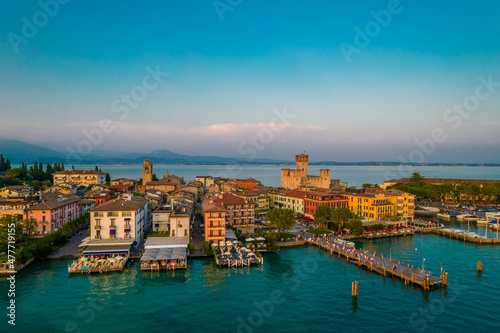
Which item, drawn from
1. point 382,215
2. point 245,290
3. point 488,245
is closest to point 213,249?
point 245,290

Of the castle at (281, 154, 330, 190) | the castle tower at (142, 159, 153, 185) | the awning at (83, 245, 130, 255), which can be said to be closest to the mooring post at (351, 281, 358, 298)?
the awning at (83, 245, 130, 255)

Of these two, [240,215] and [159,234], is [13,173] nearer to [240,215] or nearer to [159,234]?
[159,234]

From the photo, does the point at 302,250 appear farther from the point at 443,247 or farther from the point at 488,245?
the point at 488,245

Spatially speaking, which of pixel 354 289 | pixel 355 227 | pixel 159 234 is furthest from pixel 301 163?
pixel 354 289

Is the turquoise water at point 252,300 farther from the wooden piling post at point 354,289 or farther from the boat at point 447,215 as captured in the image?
the boat at point 447,215

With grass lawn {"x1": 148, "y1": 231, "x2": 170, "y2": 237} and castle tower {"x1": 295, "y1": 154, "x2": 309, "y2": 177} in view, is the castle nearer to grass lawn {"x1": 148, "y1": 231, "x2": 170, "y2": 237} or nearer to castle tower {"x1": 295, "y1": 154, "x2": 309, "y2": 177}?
castle tower {"x1": 295, "y1": 154, "x2": 309, "y2": 177}

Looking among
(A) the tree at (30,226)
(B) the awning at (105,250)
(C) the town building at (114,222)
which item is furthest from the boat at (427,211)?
(A) the tree at (30,226)
